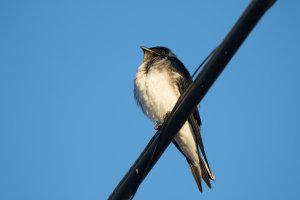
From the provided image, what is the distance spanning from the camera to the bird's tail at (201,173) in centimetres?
548

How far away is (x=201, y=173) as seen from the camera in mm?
5637

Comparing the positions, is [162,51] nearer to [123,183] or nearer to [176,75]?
[176,75]

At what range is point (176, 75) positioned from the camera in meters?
6.45

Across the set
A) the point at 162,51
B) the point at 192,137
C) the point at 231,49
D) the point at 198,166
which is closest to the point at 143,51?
the point at 162,51

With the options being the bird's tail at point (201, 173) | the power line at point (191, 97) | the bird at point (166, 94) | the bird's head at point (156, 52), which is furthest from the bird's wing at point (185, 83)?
the power line at point (191, 97)

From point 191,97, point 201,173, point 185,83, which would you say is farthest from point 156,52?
point 191,97

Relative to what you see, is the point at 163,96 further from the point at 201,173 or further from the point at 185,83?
the point at 201,173

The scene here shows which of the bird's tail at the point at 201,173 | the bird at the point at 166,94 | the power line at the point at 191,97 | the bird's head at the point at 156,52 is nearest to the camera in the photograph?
the power line at the point at 191,97

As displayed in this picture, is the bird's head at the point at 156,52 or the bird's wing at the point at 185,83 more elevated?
the bird's head at the point at 156,52

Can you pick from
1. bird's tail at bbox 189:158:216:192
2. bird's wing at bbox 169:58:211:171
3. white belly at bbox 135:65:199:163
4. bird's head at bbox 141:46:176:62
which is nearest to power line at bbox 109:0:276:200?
bird's tail at bbox 189:158:216:192

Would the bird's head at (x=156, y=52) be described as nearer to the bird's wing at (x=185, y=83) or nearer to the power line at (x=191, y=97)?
the bird's wing at (x=185, y=83)

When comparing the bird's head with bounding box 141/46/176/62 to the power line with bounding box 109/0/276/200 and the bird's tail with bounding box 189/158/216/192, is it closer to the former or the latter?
the bird's tail with bounding box 189/158/216/192

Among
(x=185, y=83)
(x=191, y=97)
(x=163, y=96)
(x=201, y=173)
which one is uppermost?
(x=185, y=83)

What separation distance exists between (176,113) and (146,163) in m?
0.46
